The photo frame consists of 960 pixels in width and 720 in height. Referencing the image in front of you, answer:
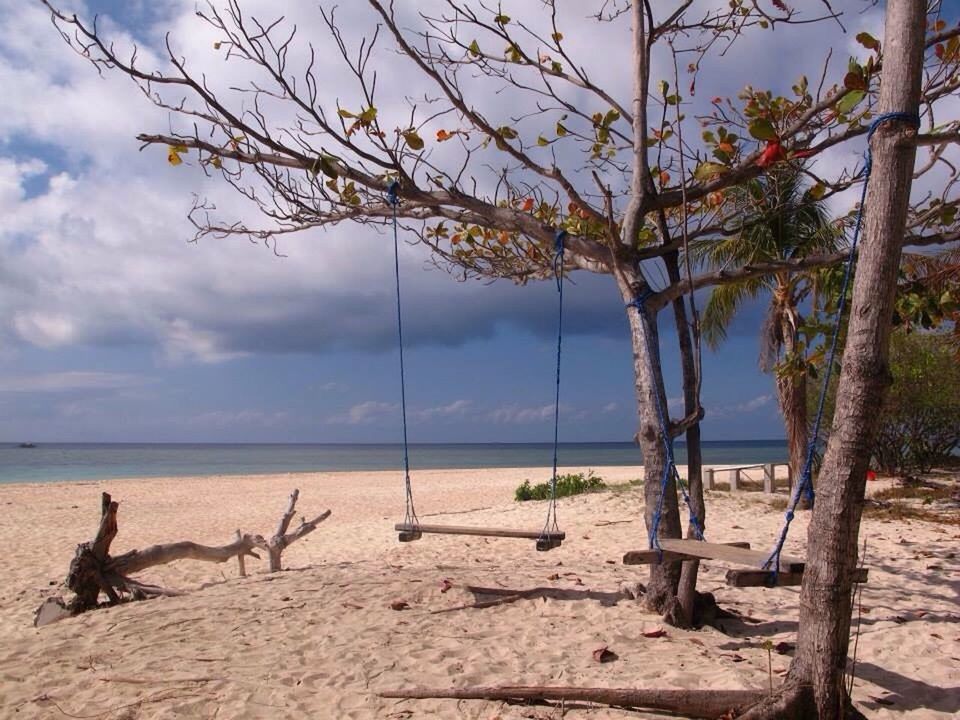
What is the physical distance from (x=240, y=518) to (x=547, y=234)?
13.3 m

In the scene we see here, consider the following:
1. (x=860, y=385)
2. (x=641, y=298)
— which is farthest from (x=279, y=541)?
(x=860, y=385)

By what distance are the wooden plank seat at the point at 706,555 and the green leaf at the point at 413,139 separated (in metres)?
3.34

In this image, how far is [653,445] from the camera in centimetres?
559

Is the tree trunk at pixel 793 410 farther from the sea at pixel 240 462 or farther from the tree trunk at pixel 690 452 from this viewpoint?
the sea at pixel 240 462

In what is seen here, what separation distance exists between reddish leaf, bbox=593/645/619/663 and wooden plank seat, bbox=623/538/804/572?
59 centimetres

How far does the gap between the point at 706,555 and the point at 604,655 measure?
0.92 metres

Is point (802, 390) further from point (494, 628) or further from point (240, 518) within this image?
point (240, 518)

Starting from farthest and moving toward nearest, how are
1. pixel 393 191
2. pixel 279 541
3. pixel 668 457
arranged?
pixel 279 541
pixel 393 191
pixel 668 457

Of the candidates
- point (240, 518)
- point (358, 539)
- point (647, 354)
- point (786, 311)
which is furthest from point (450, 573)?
point (240, 518)

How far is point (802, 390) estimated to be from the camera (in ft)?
40.3

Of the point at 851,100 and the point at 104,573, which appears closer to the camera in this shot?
the point at 851,100

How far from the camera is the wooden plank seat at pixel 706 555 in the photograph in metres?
4.18

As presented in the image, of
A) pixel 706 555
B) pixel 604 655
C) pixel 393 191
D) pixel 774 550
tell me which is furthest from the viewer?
pixel 393 191

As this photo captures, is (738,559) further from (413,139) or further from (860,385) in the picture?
(413,139)
